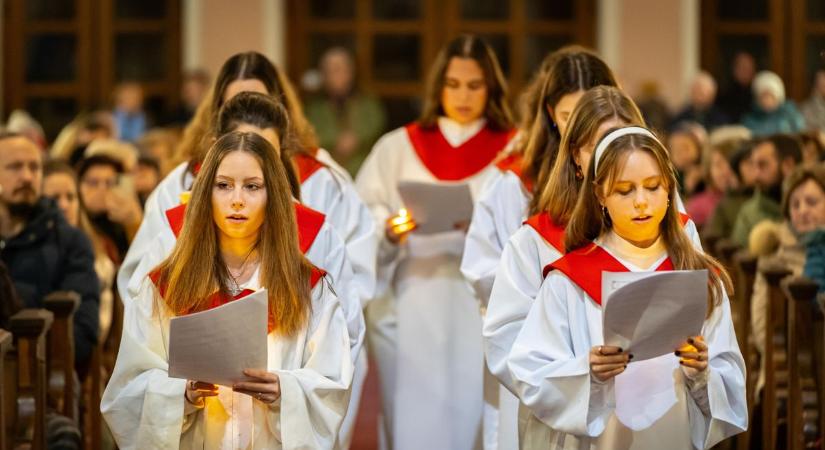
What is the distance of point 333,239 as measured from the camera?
4910mm

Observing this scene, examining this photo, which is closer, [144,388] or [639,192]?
[639,192]

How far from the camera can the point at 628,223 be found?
423cm

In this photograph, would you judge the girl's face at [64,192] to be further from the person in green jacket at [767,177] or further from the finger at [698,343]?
the finger at [698,343]

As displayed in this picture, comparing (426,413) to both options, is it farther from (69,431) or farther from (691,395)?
(691,395)

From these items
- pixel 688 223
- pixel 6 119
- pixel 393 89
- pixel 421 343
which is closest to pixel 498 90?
pixel 421 343

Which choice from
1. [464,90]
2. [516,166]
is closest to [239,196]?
[516,166]

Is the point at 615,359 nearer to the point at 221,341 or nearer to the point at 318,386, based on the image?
the point at 318,386

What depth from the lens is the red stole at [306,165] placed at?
5781mm

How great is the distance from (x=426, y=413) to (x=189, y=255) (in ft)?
8.26

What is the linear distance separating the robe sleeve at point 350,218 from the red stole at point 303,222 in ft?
2.91

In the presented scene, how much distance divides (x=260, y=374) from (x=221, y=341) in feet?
0.60

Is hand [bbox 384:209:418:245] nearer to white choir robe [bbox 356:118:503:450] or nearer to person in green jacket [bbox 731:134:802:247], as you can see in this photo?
white choir robe [bbox 356:118:503:450]

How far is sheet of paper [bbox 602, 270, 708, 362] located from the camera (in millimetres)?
3910

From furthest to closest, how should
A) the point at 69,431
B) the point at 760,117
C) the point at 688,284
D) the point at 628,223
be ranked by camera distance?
the point at 760,117
the point at 69,431
the point at 628,223
the point at 688,284
